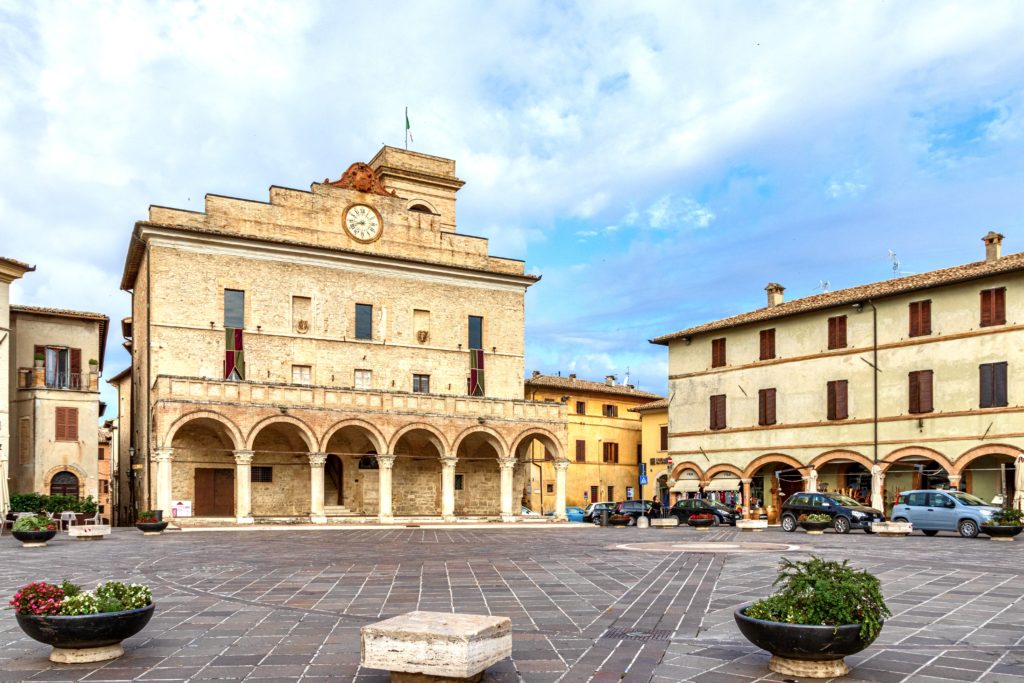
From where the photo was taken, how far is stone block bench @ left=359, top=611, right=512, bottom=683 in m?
6.68

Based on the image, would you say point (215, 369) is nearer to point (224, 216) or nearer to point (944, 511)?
point (224, 216)

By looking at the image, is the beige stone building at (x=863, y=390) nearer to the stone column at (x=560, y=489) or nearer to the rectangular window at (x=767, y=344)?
the rectangular window at (x=767, y=344)

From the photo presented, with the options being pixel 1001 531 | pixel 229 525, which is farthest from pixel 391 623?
pixel 229 525

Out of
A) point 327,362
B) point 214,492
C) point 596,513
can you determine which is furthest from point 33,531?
point 596,513

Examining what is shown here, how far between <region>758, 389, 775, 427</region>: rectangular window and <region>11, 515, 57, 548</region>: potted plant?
28393 mm

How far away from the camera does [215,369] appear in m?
35.8

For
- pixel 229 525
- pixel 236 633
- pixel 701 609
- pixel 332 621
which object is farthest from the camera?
pixel 229 525

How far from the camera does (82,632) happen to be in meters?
7.64

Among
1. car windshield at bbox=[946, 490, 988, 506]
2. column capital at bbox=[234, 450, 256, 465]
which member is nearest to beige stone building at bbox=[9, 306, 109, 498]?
column capital at bbox=[234, 450, 256, 465]

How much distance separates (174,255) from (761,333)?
81.4 feet

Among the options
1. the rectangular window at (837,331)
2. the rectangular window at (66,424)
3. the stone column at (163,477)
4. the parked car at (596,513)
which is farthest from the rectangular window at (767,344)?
the rectangular window at (66,424)

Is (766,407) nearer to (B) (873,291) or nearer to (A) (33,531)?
(B) (873,291)

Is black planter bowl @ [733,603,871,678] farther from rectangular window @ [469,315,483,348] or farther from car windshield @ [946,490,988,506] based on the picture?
rectangular window @ [469,315,483,348]

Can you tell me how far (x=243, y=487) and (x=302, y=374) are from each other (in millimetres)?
6249
